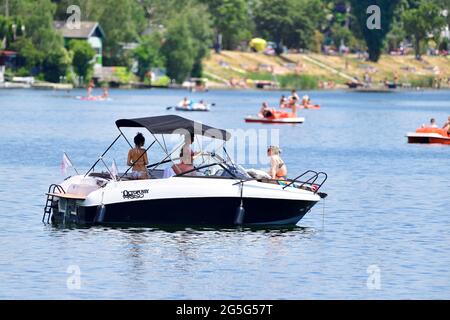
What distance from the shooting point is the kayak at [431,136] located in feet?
292

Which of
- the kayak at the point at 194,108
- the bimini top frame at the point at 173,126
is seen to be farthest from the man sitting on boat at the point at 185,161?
the kayak at the point at 194,108

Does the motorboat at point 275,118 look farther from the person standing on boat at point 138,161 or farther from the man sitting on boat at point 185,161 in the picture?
the man sitting on boat at point 185,161

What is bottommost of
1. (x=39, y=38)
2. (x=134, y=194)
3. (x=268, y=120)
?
(x=268, y=120)

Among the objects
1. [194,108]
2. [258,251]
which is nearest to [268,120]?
[194,108]

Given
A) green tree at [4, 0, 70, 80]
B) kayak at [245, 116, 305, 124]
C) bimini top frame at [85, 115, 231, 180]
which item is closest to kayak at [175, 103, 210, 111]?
kayak at [245, 116, 305, 124]

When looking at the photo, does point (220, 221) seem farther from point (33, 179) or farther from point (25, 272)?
point (33, 179)

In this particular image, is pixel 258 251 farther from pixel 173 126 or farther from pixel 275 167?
pixel 173 126

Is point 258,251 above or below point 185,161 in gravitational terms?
below

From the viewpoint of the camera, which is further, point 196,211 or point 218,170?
point 218,170

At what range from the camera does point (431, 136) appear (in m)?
89.4
